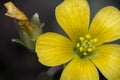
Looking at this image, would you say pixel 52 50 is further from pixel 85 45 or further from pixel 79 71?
pixel 85 45

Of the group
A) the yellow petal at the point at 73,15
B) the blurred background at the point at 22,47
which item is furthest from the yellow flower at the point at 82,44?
the blurred background at the point at 22,47

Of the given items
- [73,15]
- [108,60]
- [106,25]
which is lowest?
[108,60]

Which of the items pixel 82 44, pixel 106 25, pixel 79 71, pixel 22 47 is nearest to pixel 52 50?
pixel 79 71

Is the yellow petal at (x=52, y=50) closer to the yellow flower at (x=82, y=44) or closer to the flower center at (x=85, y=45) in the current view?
the yellow flower at (x=82, y=44)

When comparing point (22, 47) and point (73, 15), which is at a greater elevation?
point (73, 15)

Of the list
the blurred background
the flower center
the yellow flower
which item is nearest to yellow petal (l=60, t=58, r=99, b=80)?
the yellow flower

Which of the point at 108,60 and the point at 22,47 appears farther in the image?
the point at 22,47

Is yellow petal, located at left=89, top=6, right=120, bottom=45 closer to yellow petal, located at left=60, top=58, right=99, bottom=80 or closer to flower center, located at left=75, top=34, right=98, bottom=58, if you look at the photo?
flower center, located at left=75, top=34, right=98, bottom=58
